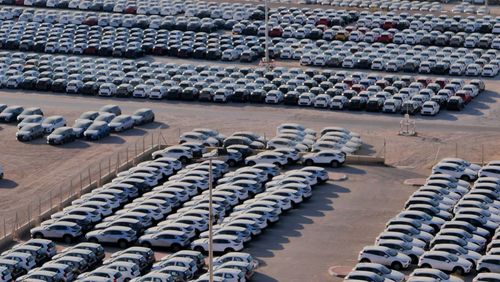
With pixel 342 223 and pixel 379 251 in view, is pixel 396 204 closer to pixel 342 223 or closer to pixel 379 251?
pixel 342 223

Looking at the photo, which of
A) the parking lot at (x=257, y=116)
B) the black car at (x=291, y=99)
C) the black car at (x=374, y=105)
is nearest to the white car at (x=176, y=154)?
the parking lot at (x=257, y=116)

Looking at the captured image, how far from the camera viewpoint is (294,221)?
292 ft

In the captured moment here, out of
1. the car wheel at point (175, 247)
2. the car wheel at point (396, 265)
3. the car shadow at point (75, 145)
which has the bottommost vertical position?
the car wheel at point (175, 247)

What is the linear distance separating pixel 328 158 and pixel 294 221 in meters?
12.7

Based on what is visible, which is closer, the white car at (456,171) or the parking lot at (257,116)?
the parking lot at (257,116)

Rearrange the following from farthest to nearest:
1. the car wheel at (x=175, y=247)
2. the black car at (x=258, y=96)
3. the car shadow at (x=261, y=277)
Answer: the black car at (x=258, y=96) < the car wheel at (x=175, y=247) < the car shadow at (x=261, y=277)

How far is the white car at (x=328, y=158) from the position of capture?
10081cm

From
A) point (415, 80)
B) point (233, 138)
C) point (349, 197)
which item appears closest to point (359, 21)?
point (415, 80)

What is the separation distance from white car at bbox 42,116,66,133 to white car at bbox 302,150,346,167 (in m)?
19.7

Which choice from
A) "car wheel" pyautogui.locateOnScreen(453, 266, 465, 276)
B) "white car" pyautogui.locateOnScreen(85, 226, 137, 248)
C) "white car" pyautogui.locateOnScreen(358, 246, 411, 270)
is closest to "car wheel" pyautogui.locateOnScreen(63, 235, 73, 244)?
"white car" pyautogui.locateOnScreen(85, 226, 137, 248)

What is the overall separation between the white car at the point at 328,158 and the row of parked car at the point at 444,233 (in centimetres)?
644

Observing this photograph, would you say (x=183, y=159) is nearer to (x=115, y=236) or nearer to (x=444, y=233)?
(x=115, y=236)

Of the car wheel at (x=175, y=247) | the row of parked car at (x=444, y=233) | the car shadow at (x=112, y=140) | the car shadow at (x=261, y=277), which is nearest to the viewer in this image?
the car shadow at (x=261, y=277)

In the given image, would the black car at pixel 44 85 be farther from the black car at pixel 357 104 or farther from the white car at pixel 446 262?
the white car at pixel 446 262
